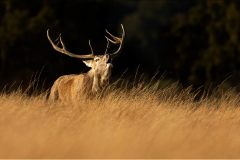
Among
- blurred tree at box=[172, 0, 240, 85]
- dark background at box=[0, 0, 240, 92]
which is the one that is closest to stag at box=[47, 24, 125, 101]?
dark background at box=[0, 0, 240, 92]

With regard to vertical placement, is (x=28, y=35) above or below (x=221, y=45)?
above

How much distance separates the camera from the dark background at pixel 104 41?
26.8 m

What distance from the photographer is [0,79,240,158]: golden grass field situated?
309 inches

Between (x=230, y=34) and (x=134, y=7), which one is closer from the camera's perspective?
(x=230, y=34)

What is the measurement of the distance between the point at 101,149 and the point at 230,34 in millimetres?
25021

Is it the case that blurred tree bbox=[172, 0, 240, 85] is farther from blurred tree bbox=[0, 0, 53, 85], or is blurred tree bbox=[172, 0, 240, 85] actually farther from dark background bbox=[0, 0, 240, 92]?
blurred tree bbox=[0, 0, 53, 85]

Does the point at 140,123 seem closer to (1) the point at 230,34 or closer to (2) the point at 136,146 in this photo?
(2) the point at 136,146

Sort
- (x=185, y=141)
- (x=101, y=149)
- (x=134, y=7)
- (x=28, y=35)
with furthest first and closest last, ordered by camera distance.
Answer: (x=134, y=7)
(x=28, y=35)
(x=185, y=141)
(x=101, y=149)

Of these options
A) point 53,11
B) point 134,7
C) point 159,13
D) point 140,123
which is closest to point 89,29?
point 53,11

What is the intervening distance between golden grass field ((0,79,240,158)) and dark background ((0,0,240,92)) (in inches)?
501

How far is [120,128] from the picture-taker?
342 inches

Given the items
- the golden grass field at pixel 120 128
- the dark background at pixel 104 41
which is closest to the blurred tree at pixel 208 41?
the dark background at pixel 104 41

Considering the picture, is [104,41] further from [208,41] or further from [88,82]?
[88,82]

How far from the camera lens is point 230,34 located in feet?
106
